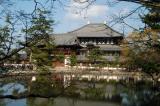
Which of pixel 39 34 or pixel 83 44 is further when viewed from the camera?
pixel 83 44

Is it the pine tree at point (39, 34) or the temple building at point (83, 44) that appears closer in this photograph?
the pine tree at point (39, 34)

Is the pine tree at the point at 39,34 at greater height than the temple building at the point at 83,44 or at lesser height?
greater

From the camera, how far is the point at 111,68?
42688mm

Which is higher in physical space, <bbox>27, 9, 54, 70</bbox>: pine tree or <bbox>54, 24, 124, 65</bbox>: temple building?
<bbox>27, 9, 54, 70</bbox>: pine tree

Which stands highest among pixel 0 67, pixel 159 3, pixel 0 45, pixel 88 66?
pixel 159 3

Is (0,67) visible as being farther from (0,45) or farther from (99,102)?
(99,102)

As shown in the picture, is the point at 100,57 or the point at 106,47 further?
the point at 106,47

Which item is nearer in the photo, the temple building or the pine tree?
the pine tree

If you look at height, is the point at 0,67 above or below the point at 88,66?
above

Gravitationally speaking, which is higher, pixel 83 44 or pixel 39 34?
pixel 39 34

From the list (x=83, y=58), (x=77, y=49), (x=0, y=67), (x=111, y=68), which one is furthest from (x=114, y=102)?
(x=77, y=49)

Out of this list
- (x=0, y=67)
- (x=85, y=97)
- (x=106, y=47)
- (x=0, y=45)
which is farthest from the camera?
(x=106, y=47)

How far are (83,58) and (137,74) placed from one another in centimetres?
1107

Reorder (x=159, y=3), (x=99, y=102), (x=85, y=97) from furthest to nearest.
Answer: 1. (x=85, y=97)
2. (x=99, y=102)
3. (x=159, y=3)
